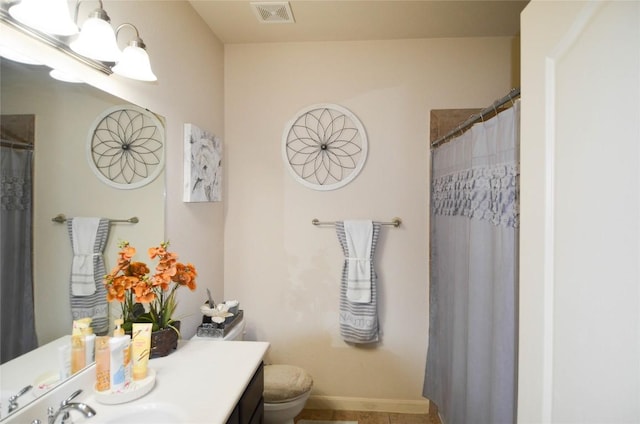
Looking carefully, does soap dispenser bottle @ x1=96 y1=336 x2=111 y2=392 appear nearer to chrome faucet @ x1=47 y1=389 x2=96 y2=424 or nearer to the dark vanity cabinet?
chrome faucet @ x1=47 y1=389 x2=96 y2=424

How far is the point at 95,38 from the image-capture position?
98cm

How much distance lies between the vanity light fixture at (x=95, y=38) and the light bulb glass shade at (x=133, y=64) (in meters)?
0.11

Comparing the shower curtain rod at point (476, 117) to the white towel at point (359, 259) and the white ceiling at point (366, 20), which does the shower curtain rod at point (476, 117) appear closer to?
the white ceiling at point (366, 20)

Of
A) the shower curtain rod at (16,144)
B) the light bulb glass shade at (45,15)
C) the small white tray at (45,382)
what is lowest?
the small white tray at (45,382)

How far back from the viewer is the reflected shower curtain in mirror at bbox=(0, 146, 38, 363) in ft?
2.62

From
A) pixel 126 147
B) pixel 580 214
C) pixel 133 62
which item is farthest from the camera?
pixel 126 147

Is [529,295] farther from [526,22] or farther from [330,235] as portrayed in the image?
[330,235]

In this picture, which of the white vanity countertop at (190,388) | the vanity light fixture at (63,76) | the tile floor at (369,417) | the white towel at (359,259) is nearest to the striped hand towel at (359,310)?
the white towel at (359,259)

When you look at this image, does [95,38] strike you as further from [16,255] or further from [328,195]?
[328,195]

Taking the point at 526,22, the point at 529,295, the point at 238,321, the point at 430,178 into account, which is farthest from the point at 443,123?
the point at 238,321

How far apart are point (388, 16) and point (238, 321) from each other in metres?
2.04

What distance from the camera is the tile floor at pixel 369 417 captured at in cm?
204

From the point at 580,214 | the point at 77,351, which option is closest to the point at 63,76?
the point at 77,351

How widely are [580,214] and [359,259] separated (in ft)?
4.76
